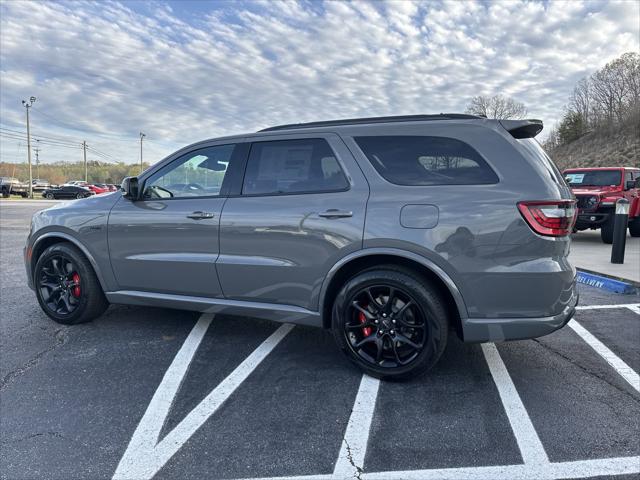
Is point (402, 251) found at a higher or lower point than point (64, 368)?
higher

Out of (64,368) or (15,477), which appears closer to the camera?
(15,477)

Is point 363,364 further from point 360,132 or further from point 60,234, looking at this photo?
point 60,234

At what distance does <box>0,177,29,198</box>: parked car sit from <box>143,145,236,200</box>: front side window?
4464cm

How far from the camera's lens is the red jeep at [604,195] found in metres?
9.59

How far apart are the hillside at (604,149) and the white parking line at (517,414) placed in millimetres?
42345

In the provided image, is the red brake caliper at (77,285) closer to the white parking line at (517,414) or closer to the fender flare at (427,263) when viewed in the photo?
the fender flare at (427,263)

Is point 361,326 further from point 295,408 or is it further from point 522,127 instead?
point 522,127

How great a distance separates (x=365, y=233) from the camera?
9.73ft

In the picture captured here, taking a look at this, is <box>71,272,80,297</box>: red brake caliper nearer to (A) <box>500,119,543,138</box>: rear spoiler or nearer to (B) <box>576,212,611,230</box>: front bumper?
(A) <box>500,119,543,138</box>: rear spoiler

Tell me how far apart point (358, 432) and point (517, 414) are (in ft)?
3.33

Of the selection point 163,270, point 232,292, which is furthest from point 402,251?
point 163,270

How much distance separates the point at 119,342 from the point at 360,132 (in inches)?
108

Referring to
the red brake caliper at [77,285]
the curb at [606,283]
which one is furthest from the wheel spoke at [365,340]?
the curb at [606,283]

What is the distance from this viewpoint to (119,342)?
3.83 m
